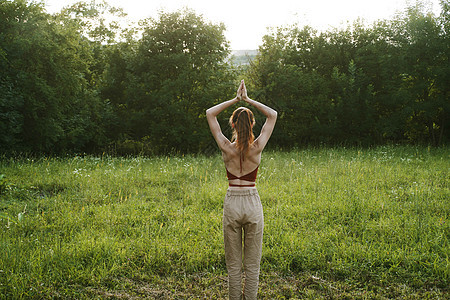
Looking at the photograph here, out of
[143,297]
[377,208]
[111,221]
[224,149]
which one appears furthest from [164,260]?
[377,208]

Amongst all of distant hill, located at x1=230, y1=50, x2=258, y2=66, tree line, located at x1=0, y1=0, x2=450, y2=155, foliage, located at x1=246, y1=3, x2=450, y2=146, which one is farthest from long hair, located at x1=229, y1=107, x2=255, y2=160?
distant hill, located at x1=230, y1=50, x2=258, y2=66

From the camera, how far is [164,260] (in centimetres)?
521

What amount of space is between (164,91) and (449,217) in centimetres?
1246

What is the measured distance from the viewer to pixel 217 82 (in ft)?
55.6

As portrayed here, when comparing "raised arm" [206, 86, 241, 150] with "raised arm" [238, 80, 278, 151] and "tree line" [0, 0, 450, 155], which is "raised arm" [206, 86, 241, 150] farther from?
"tree line" [0, 0, 450, 155]

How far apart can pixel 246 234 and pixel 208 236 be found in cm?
239

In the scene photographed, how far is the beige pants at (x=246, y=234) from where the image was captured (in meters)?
3.69

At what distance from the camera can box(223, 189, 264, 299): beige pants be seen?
369 centimetres

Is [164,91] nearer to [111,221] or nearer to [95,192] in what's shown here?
[95,192]

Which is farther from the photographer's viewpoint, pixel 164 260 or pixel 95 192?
pixel 95 192

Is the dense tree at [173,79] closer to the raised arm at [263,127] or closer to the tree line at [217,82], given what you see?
the tree line at [217,82]

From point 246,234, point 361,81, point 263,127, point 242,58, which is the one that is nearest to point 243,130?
point 263,127

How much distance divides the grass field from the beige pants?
864 millimetres

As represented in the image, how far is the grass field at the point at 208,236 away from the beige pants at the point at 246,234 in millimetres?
864
